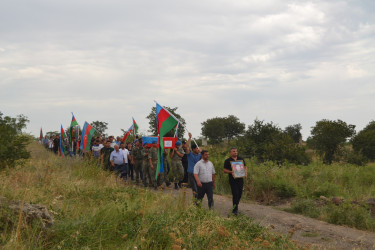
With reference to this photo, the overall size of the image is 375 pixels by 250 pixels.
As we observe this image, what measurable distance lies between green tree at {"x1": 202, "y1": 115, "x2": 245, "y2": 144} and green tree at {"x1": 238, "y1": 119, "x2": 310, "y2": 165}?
54.4m

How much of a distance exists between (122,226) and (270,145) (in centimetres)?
2190

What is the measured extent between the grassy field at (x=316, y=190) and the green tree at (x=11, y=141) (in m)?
6.91

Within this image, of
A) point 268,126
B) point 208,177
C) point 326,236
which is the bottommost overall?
point 326,236

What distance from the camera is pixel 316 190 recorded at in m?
13.7

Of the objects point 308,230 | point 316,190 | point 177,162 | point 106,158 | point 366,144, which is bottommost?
point 308,230

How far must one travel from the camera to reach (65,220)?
6.82 metres

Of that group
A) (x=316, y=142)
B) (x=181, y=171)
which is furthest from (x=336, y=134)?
(x=181, y=171)

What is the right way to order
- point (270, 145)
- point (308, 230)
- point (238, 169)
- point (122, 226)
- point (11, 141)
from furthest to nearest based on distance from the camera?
point (270, 145)
point (11, 141)
point (238, 169)
point (308, 230)
point (122, 226)

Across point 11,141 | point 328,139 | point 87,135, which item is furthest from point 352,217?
point 328,139

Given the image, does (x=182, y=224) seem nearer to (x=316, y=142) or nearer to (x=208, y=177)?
(x=208, y=177)

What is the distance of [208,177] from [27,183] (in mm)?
4332

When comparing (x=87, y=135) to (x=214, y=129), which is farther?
(x=214, y=129)

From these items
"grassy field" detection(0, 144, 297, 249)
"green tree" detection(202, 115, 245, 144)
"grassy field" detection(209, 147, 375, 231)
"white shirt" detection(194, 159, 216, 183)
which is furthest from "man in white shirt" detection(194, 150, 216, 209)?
"green tree" detection(202, 115, 245, 144)

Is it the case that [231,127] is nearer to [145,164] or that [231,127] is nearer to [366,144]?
[366,144]
